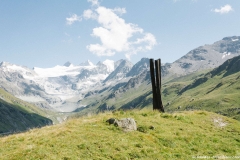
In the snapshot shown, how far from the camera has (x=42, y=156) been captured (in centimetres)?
1445

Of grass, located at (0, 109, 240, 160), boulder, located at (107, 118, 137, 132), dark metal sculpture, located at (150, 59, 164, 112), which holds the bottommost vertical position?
grass, located at (0, 109, 240, 160)

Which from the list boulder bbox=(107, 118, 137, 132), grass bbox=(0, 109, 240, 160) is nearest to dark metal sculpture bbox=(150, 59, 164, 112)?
grass bbox=(0, 109, 240, 160)

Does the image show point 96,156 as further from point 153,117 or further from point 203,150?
point 153,117

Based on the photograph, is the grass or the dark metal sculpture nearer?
the grass

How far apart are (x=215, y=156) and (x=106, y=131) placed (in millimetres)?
8849

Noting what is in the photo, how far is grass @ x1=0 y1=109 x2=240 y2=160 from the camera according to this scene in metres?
15.5

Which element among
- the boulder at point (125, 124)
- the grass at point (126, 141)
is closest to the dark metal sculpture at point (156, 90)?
the grass at point (126, 141)

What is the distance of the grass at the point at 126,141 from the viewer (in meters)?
15.5

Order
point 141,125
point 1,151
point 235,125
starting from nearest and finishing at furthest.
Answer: point 1,151, point 141,125, point 235,125

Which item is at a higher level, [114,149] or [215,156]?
[114,149]

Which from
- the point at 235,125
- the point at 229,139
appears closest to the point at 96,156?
the point at 229,139

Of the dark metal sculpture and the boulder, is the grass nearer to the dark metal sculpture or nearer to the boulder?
the boulder

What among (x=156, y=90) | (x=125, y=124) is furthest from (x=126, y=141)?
(x=156, y=90)

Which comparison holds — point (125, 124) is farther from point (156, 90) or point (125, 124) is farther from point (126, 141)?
point (156, 90)
